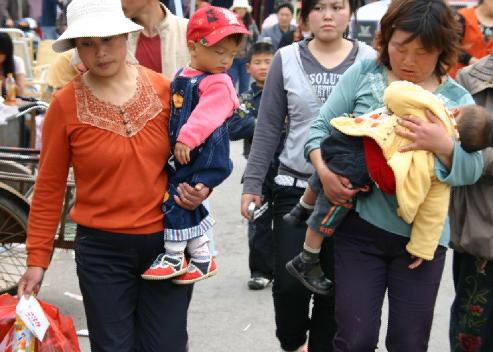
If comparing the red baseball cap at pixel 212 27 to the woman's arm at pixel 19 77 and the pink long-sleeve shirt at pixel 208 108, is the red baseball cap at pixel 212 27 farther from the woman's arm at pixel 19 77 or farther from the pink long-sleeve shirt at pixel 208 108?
A: the woman's arm at pixel 19 77

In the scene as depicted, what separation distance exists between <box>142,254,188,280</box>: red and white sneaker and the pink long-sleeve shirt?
1.49 ft

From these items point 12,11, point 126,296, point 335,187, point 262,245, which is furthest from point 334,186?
point 12,11

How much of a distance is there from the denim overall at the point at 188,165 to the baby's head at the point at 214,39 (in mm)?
108

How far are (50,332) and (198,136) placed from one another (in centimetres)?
96

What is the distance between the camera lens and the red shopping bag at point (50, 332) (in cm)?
362

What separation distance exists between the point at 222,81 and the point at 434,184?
0.94m

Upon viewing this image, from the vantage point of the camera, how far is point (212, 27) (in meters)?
3.78

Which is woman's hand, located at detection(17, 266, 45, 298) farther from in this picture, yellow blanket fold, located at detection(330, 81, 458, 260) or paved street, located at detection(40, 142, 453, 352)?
paved street, located at detection(40, 142, 453, 352)

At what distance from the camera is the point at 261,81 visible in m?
7.19

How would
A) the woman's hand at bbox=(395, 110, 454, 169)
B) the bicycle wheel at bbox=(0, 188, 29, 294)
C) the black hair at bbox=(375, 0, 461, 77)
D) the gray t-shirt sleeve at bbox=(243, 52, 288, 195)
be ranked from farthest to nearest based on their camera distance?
1. the bicycle wheel at bbox=(0, 188, 29, 294)
2. the gray t-shirt sleeve at bbox=(243, 52, 288, 195)
3. the black hair at bbox=(375, 0, 461, 77)
4. the woman's hand at bbox=(395, 110, 454, 169)

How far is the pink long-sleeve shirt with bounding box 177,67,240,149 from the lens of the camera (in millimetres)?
3553

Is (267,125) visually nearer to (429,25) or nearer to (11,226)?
(429,25)

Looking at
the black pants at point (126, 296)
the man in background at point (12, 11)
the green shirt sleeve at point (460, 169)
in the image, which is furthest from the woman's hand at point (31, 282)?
the man in background at point (12, 11)

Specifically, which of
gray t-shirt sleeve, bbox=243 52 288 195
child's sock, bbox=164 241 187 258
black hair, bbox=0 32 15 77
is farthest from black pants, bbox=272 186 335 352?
black hair, bbox=0 32 15 77
